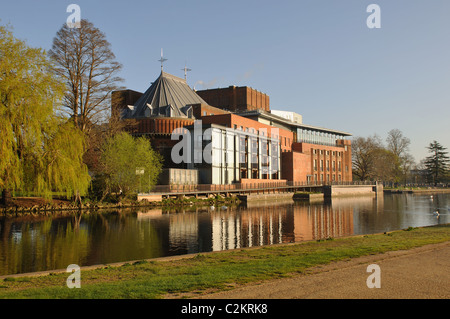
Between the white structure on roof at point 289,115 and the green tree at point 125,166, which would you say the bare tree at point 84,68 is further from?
the white structure on roof at point 289,115

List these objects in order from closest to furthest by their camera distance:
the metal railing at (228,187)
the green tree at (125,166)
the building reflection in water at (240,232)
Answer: the building reflection in water at (240,232)
the green tree at (125,166)
the metal railing at (228,187)

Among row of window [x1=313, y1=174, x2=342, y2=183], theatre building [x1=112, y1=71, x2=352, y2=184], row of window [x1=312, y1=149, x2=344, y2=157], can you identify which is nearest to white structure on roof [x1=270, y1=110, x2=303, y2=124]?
theatre building [x1=112, y1=71, x2=352, y2=184]

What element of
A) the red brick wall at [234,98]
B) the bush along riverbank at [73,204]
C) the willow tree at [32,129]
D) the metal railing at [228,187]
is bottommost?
the bush along riverbank at [73,204]

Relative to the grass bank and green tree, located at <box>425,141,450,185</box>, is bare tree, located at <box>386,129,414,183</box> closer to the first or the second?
green tree, located at <box>425,141,450,185</box>

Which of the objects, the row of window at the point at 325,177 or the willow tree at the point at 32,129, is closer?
the willow tree at the point at 32,129

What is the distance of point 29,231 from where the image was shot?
25.1 m

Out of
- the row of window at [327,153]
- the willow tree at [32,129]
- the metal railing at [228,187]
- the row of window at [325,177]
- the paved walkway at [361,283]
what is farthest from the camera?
the row of window at [327,153]

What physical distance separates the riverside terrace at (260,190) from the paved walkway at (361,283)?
39902 millimetres

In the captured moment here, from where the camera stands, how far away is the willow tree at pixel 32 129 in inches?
1243

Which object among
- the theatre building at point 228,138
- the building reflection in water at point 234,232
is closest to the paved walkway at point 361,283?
the building reflection in water at point 234,232

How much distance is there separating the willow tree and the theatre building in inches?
550

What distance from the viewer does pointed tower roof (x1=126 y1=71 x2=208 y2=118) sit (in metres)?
74.1

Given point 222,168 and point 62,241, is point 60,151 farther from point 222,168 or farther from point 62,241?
point 222,168
